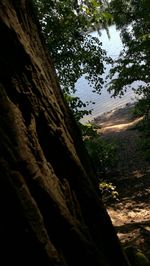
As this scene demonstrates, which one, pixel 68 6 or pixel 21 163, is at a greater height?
pixel 68 6

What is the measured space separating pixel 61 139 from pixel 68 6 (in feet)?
28.8

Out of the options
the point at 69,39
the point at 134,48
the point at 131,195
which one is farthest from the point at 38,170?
the point at 134,48

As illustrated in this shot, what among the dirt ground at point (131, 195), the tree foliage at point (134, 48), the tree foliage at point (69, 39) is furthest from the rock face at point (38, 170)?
the tree foliage at point (134, 48)

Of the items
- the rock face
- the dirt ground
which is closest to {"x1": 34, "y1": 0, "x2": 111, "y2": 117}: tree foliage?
the dirt ground

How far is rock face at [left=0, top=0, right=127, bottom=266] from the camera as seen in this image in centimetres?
196

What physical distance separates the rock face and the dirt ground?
9.37ft

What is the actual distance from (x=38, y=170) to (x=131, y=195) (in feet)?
35.5

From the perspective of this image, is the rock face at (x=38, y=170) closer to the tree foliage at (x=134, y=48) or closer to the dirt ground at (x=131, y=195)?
the dirt ground at (x=131, y=195)

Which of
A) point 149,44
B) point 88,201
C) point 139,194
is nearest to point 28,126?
point 88,201

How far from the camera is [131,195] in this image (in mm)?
12562

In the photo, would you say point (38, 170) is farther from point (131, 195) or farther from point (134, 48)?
point (134, 48)

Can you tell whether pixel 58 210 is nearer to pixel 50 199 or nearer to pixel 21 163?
pixel 50 199

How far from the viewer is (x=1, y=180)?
1900 mm

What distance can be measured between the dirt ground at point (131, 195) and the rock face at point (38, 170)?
286 centimetres
